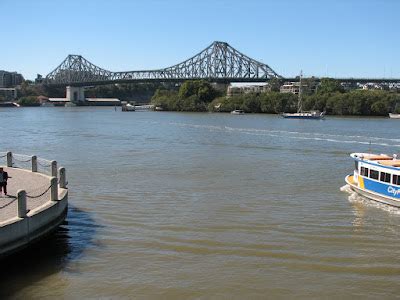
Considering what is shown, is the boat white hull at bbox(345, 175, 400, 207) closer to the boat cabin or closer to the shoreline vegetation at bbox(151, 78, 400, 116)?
the boat cabin

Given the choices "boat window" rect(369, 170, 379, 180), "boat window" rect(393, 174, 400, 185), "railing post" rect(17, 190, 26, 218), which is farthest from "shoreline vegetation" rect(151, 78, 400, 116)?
"railing post" rect(17, 190, 26, 218)

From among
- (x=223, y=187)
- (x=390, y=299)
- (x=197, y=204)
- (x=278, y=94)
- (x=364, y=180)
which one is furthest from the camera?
(x=278, y=94)

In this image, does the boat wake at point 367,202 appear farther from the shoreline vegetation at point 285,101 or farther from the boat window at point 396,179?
the shoreline vegetation at point 285,101

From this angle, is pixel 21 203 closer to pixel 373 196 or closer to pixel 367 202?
pixel 367 202

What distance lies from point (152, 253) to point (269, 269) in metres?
3.74

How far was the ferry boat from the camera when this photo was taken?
23469mm

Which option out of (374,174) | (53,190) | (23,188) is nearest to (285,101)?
(374,174)

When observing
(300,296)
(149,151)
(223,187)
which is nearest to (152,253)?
(300,296)

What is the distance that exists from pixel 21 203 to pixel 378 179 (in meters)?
16.5

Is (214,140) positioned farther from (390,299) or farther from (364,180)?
(390,299)

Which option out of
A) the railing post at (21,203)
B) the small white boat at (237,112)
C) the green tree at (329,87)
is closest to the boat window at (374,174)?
the railing post at (21,203)

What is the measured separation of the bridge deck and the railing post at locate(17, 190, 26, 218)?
369 mm

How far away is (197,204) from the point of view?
77.5 feet

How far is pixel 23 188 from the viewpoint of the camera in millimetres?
19828
